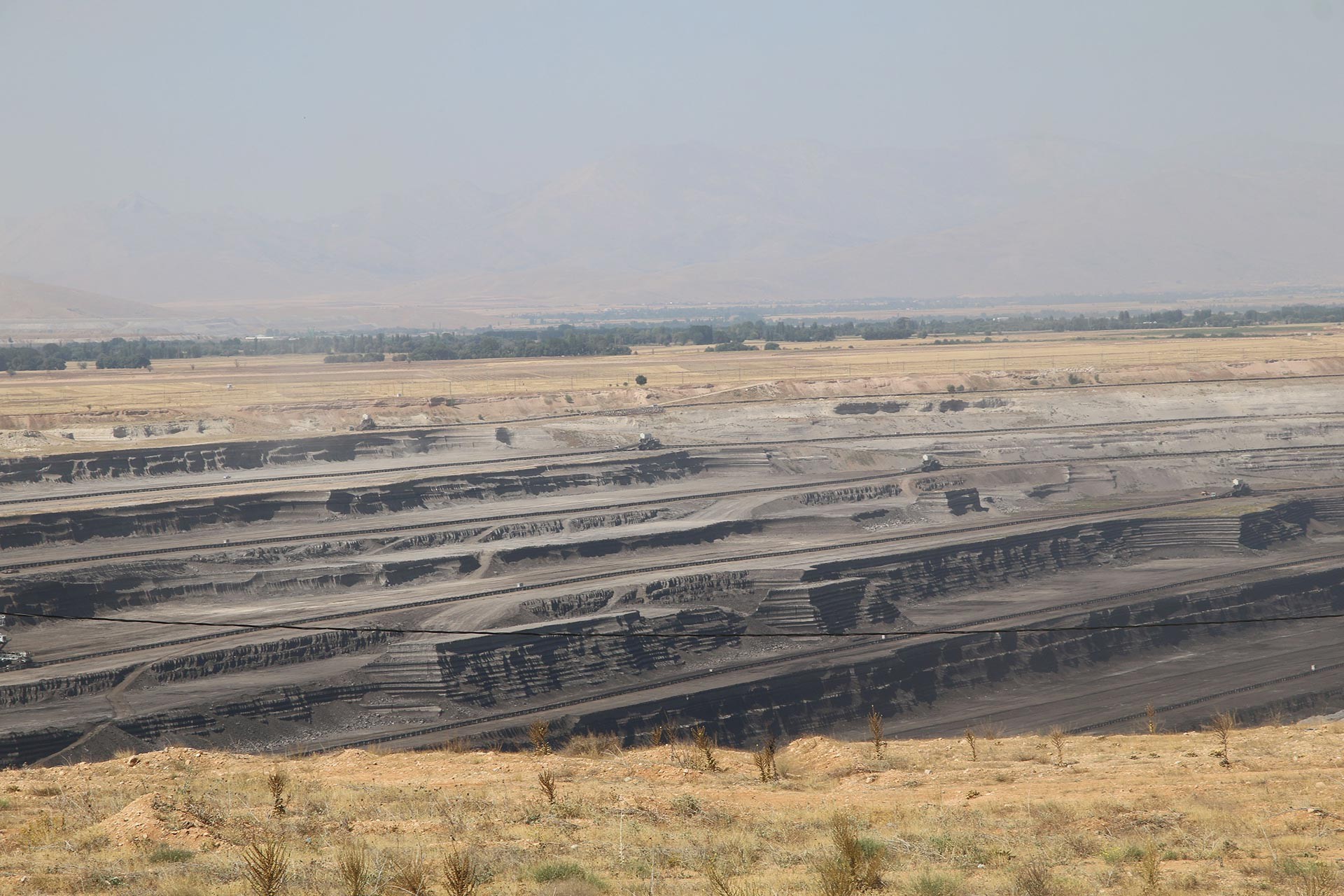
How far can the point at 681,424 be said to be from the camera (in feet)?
231

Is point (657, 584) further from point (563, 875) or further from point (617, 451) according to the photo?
point (563, 875)

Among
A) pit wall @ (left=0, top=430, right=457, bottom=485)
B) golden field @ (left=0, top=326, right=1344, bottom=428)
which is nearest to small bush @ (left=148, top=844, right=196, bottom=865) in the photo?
pit wall @ (left=0, top=430, right=457, bottom=485)

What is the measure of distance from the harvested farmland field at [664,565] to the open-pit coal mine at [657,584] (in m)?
0.15

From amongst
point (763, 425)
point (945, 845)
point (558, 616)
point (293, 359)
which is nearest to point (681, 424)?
point (763, 425)

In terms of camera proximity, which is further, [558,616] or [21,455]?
[21,455]

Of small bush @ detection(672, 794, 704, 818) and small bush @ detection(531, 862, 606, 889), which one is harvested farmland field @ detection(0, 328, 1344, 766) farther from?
small bush @ detection(531, 862, 606, 889)

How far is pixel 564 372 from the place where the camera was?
3903 inches

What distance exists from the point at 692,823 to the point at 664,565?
28.5m

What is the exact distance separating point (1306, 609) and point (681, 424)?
3714cm

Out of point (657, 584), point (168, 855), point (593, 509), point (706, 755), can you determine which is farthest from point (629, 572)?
point (168, 855)

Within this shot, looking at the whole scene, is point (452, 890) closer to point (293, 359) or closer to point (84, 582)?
point (84, 582)

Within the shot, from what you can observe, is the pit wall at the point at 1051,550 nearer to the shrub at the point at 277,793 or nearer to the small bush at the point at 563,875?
the shrub at the point at 277,793

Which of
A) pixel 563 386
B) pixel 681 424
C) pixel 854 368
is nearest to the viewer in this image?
pixel 681 424

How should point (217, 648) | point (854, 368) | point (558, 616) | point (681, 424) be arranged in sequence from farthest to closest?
point (854, 368), point (681, 424), point (558, 616), point (217, 648)
